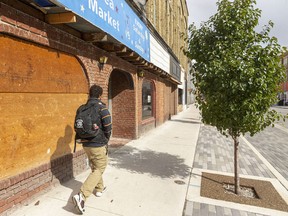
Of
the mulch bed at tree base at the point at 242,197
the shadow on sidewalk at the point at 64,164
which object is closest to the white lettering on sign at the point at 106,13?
the shadow on sidewalk at the point at 64,164

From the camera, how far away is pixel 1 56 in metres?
3.04

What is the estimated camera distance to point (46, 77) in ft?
12.8

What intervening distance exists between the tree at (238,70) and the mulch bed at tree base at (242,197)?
34cm

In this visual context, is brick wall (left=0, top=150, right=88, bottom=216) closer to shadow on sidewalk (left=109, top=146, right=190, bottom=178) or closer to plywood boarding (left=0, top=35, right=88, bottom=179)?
plywood boarding (left=0, top=35, right=88, bottom=179)

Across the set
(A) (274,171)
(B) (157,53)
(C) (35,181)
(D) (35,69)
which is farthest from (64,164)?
(B) (157,53)

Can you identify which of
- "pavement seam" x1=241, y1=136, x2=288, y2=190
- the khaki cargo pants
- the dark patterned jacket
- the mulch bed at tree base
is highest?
the dark patterned jacket

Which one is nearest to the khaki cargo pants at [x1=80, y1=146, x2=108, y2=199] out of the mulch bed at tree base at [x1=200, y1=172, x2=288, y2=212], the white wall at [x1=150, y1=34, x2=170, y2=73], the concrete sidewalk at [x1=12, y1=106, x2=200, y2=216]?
the concrete sidewalk at [x1=12, y1=106, x2=200, y2=216]

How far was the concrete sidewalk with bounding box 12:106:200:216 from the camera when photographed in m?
3.39

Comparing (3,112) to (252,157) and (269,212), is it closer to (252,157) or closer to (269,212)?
(269,212)

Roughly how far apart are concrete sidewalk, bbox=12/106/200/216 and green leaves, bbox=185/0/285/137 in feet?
5.70

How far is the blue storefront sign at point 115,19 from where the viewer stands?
392 cm

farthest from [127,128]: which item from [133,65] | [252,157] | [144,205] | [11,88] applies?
[11,88]

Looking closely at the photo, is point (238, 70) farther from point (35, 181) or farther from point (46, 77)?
point (35, 181)

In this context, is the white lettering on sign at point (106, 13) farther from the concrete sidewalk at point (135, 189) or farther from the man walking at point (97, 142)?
the concrete sidewalk at point (135, 189)
